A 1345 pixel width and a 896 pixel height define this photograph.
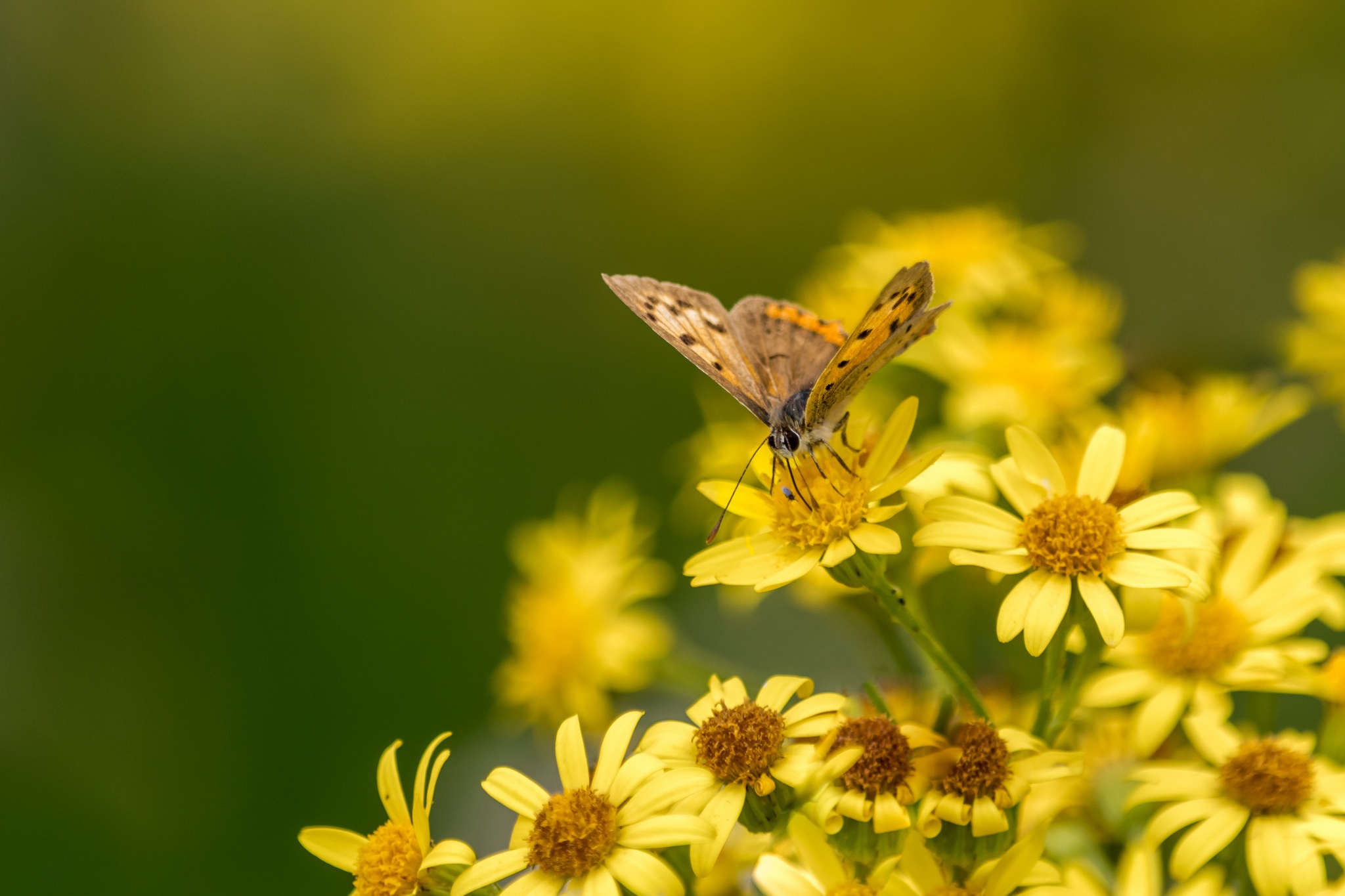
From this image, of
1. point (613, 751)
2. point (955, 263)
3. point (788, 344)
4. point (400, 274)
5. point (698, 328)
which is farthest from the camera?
point (400, 274)

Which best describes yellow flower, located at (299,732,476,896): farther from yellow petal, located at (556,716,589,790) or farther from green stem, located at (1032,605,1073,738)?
green stem, located at (1032,605,1073,738)

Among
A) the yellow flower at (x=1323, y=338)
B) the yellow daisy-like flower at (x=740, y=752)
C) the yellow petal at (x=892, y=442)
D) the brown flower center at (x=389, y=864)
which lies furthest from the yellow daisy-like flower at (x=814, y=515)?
the yellow flower at (x=1323, y=338)

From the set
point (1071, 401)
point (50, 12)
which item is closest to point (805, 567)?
point (1071, 401)

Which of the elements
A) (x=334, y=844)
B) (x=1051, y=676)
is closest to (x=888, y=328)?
(x=1051, y=676)

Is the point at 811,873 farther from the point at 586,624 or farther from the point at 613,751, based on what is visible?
the point at 586,624

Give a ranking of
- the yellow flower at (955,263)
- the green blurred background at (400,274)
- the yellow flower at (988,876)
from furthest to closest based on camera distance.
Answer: the green blurred background at (400,274) < the yellow flower at (955,263) < the yellow flower at (988,876)

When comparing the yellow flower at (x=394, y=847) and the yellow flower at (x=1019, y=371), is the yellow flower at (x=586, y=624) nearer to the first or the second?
the yellow flower at (x=1019, y=371)
